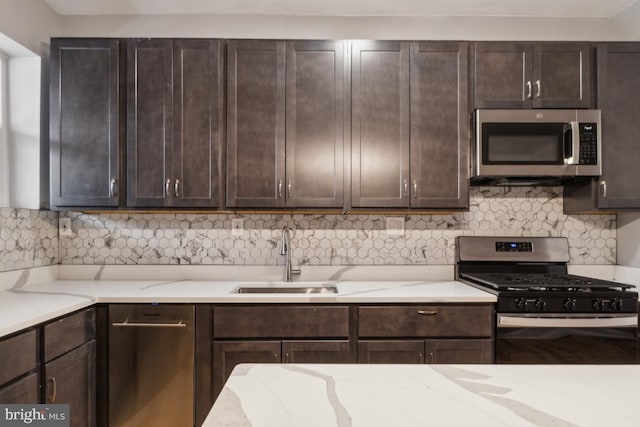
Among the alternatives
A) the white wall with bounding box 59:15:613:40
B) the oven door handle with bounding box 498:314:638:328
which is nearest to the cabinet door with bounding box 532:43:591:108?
the white wall with bounding box 59:15:613:40

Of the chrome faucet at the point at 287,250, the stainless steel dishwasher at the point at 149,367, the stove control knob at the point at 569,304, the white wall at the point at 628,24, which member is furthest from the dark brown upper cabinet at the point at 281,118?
the white wall at the point at 628,24

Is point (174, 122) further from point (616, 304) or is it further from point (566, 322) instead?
point (616, 304)

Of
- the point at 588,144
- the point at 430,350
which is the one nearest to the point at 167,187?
the point at 430,350

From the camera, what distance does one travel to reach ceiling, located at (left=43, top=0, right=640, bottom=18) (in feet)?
8.39

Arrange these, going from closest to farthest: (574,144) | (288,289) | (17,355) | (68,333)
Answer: (17,355)
(68,333)
(574,144)
(288,289)

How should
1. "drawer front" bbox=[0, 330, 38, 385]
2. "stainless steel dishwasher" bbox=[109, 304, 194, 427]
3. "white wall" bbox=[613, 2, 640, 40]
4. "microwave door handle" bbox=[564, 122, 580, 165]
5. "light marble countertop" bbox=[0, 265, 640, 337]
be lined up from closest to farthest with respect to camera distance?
"drawer front" bbox=[0, 330, 38, 385] < "light marble countertop" bbox=[0, 265, 640, 337] < "stainless steel dishwasher" bbox=[109, 304, 194, 427] < "microwave door handle" bbox=[564, 122, 580, 165] < "white wall" bbox=[613, 2, 640, 40]

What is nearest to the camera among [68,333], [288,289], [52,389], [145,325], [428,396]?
[428,396]

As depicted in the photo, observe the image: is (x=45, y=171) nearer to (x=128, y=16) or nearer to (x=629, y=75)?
(x=128, y=16)

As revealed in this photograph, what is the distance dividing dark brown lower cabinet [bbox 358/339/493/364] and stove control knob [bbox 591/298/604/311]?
573mm

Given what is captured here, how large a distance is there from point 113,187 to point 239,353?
123 cm

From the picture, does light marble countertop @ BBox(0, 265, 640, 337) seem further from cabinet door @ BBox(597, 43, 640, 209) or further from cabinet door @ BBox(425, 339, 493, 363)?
cabinet door @ BBox(597, 43, 640, 209)

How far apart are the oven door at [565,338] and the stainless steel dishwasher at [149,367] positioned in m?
1.67

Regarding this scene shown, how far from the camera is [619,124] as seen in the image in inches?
95.0

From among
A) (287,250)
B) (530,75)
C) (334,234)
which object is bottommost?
(287,250)
